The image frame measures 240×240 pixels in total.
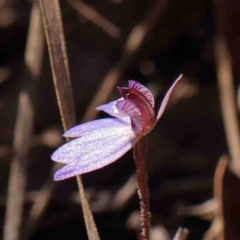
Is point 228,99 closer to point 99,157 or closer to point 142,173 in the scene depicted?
point 142,173

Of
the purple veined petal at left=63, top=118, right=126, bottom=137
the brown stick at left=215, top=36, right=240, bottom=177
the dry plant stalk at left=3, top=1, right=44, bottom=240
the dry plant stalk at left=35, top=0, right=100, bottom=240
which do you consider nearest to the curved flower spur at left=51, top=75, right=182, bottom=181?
the purple veined petal at left=63, top=118, right=126, bottom=137

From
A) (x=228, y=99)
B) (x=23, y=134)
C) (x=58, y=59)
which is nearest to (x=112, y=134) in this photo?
(x=58, y=59)

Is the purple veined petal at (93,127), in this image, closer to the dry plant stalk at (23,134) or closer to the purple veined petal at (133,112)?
the purple veined petal at (133,112)

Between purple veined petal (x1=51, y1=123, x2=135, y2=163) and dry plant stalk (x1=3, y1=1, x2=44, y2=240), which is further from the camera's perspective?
dry plant stalk (x1=3, y1=1, x2=44, y2=240)

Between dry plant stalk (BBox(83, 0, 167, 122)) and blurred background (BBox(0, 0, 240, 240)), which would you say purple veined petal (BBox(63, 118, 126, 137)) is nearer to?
blurred background (BBox(0, 0, 240, 240))

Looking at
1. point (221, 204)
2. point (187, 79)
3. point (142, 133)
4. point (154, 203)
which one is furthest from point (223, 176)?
point (187, 79)

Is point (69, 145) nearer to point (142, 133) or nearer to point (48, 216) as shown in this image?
point (142, 133)

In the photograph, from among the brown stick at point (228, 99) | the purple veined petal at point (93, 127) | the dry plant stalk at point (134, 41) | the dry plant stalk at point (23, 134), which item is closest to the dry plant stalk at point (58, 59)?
the purple veined petal at point (93, 127)
